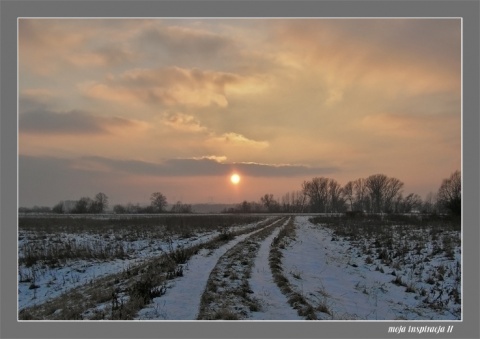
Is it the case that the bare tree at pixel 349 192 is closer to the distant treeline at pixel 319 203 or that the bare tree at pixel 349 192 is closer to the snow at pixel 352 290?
the distant treeline at pixel 319 203

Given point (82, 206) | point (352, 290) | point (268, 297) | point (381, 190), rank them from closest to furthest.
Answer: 1. point (268, 297)
2. point (352, 290)
3. point (82, 206)
4. point (381, 190)

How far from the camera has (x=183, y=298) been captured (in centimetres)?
941

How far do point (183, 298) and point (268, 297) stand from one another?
2.21 m

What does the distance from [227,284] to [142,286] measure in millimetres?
2394

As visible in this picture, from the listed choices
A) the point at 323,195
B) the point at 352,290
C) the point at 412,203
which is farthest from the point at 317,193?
the point at 352,290

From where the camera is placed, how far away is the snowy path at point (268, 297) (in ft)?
27.6

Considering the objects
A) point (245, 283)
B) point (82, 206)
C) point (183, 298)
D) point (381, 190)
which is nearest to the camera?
point (183, 298)

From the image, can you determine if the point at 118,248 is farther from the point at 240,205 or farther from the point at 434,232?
→ the point at 240,205

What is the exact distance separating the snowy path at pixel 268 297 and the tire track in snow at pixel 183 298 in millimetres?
1472

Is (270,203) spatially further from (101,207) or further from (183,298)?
(183,298)

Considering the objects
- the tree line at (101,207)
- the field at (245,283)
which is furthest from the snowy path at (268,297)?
the tree line at (101,207)

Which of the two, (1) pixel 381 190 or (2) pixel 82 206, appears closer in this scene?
(2) pixel 82 206

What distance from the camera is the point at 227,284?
10.8 metres

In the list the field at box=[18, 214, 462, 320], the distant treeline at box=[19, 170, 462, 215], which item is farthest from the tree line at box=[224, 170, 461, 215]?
the field at box=[18, 214, 462, 320]
